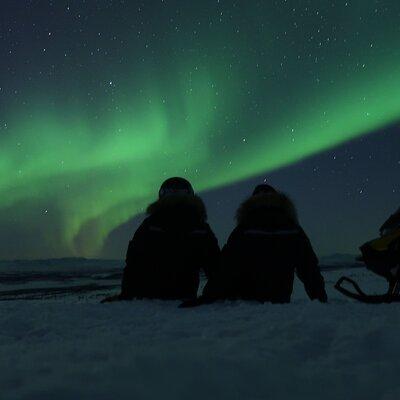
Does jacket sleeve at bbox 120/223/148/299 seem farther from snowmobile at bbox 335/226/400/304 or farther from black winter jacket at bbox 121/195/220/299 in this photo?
snowmobile at bbox 335/226/400/304

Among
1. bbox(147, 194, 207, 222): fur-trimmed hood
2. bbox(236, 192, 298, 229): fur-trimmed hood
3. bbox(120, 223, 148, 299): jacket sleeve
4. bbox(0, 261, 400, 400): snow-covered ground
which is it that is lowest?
bbox(0, 261, 400, 400): snow-covered ground

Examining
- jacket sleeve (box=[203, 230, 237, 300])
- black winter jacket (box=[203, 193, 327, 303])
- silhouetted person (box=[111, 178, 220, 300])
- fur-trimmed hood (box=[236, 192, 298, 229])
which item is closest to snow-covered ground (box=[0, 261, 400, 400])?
jacket sleeve (box=[203, 230, 237, 300])

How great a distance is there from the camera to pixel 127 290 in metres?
5.69

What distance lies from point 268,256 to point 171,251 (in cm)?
122

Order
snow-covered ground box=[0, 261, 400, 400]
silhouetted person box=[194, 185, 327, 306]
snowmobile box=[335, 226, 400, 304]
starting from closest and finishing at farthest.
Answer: snow-covered ground box=[0, 261, 400, 400], snowmobile box=[335, 226, 400, 304], silhouetted person box=[194, 185, 327, 306]

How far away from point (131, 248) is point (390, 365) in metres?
4.10

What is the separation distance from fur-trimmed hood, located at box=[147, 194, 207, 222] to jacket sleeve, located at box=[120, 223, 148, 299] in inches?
12.3

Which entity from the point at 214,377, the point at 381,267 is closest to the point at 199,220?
the point at 381,267

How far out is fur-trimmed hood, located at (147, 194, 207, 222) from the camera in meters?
5.68

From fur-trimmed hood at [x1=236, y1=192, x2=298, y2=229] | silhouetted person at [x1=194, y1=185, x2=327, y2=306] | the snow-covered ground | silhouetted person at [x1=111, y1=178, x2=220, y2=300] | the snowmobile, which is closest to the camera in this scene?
the snow-covered ground

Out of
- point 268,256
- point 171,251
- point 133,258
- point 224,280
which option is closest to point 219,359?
point 224,280

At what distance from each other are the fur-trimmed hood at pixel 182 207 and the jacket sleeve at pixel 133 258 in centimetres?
31

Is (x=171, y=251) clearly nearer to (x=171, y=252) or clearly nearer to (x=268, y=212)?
(x=171, y=252)

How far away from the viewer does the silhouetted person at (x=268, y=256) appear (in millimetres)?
5082
